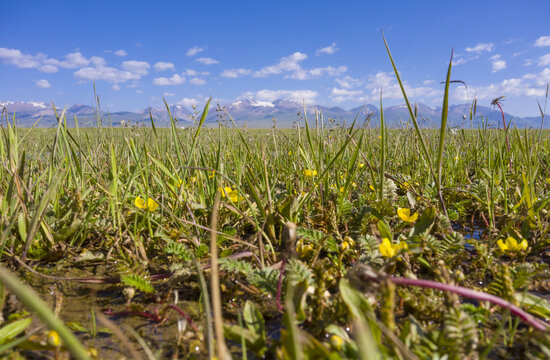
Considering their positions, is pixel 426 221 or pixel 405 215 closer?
pixel 426 221

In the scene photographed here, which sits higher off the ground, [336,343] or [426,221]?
[426,221]

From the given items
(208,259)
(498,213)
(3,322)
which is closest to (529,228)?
(498,213)

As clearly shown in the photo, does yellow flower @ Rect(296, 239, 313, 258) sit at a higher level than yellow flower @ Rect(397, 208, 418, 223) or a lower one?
lower

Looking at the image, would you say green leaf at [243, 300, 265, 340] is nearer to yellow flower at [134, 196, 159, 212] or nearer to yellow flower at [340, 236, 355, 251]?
yellow flower at [340, 236, 355, 251]

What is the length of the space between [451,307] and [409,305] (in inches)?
7.7

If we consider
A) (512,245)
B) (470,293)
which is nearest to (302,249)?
(470,293)

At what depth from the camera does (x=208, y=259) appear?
145 centimetres

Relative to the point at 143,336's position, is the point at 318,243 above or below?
above

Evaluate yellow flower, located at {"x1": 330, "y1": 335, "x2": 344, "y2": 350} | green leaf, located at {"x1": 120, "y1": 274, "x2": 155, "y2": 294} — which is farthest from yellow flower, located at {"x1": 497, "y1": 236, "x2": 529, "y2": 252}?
green leaf, located at {"x1": 120, "y1": 274, "x2": 155, "y2": 294}

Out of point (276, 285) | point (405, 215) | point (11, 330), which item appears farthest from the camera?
point (405, 215)

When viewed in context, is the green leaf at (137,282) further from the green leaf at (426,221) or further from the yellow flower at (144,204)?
the green leaf at (426,221)

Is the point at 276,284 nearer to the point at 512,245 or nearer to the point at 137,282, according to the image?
the point at 137,282

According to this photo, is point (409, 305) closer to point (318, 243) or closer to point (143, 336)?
point (318, 243)

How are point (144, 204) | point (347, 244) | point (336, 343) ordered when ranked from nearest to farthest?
point (336, 343), point (347, 244), point (144, 204)
